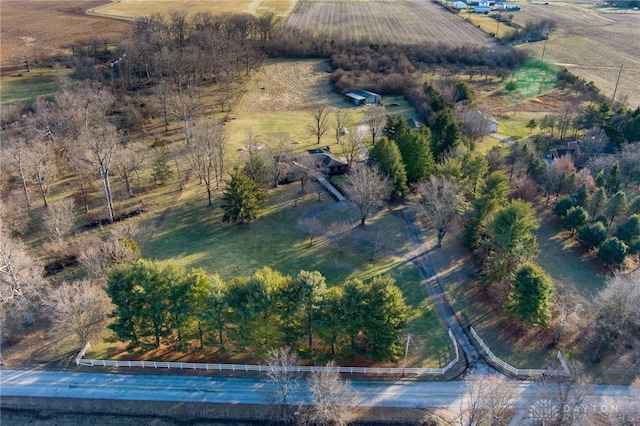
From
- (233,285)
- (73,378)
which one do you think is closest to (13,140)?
(73,378)

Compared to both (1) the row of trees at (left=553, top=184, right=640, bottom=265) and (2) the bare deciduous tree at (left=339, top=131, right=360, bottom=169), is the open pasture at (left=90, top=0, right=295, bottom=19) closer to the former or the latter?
(2) the bare deciduous tree at (left=339, top=131, right=360, bottom=169)

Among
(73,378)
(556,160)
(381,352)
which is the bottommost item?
(73,378)

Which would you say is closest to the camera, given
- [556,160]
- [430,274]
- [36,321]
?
[36,321]

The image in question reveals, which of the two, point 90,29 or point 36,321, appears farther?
point 90,29

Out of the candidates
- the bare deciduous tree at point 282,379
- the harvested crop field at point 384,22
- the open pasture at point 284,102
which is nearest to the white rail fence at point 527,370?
the bare deciduous tree at point 282,379

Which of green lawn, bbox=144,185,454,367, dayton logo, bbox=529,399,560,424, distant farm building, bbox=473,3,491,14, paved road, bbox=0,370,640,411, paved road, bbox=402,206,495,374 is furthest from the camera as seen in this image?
distant farm building, bbox=473,3,491,14

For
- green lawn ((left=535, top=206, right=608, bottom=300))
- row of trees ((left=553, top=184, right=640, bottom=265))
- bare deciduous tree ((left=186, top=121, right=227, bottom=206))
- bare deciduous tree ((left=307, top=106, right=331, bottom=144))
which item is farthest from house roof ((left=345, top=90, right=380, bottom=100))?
green lawn ((left=535, top=206, right=608, bottom=300))

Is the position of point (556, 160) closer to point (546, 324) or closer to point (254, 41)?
point (546, 324)

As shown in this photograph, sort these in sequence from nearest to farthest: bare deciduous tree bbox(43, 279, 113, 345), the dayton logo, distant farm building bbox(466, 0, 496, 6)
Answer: the dayton logo, bare deciduous tree bbox(43, 279, 113, 345), distant farm building bbox(466, 0, 496, 6)
